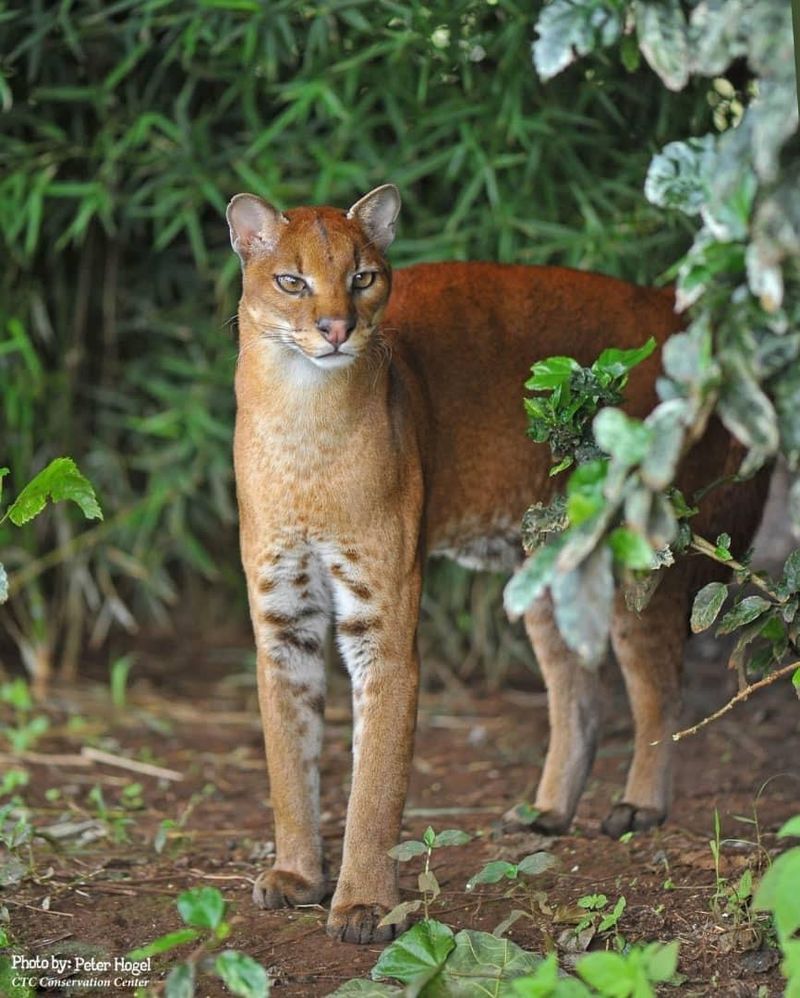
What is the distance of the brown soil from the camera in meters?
3.26

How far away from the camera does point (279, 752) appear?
363 cm

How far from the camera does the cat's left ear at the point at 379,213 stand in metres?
3.57

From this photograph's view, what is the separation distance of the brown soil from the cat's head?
1303 millimetres

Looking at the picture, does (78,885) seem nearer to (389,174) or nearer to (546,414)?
(546,414)

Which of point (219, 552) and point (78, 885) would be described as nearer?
point (78, 885)

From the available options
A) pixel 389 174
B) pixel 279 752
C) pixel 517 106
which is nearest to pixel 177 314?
pixel 389 174

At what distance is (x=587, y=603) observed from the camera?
2.33 m

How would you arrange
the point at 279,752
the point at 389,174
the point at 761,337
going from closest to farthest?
the point at 761,337 < the point at 279,752 < the point at 389,174

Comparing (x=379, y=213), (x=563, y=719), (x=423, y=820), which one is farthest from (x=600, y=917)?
(x=379, y=213)

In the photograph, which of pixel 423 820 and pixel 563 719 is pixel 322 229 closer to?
pixel 563 719

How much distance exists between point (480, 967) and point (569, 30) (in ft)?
5.76

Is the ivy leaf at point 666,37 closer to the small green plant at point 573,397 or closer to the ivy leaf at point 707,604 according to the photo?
the small green plant at point 573,397

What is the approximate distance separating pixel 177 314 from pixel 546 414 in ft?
10.7

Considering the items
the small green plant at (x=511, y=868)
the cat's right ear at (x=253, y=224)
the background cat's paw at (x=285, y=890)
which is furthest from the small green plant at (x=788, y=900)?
the cat's right ear at (x=253, y=224)
